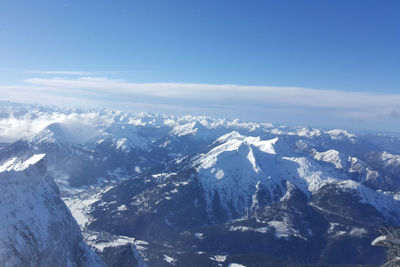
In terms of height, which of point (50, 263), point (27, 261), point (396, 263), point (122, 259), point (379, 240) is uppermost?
point (379, 240)

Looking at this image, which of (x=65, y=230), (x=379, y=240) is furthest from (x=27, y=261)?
(x=379, y=240)

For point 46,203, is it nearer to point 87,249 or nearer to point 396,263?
point 87,249

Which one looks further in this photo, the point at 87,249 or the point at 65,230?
the point at 87,249

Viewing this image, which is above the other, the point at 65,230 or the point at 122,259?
the point at 65,230

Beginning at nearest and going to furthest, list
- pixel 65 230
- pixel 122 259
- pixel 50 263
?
pixel 50 263 → pixel 65 230 → pixel 122 259

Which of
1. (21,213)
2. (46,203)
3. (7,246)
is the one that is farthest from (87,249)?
(7,246)

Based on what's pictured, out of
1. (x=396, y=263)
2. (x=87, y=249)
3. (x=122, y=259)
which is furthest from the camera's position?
(x=122, y=259)

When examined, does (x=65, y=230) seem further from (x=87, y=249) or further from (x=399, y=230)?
(x=399, y=230)
